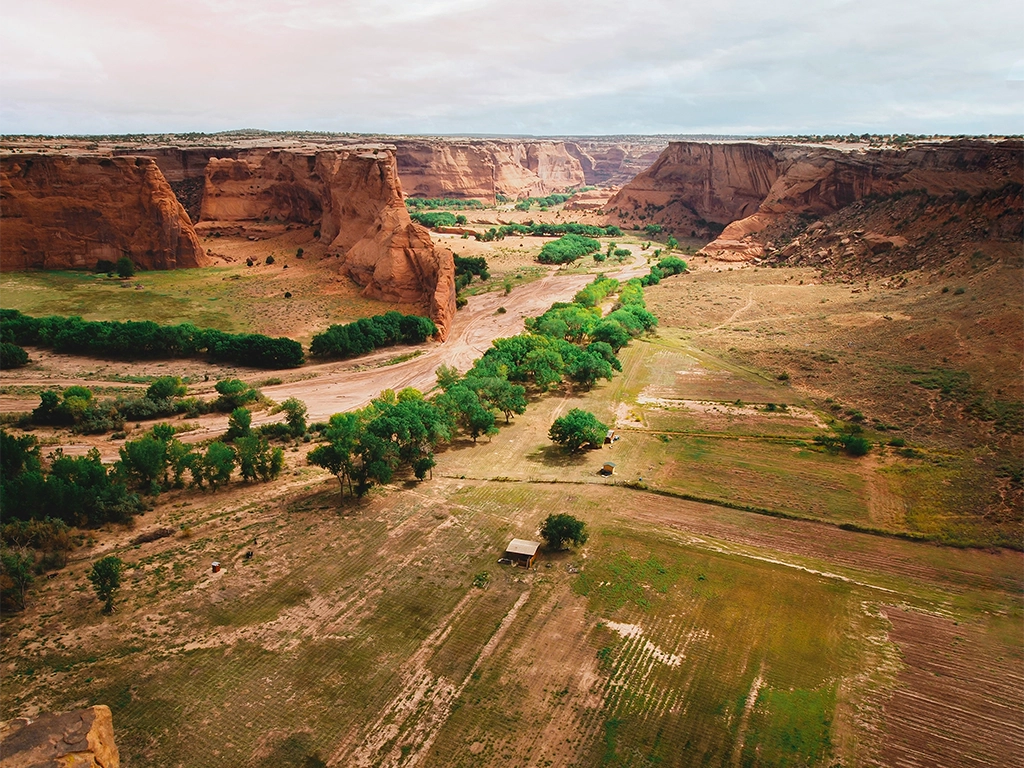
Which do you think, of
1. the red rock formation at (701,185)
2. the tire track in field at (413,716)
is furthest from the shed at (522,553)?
the red rock formation at (701,185)

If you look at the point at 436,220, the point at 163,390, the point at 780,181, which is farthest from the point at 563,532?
the point at 436,220

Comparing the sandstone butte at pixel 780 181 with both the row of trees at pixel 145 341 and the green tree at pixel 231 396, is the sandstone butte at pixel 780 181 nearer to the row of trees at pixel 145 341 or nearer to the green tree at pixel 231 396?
the row of trees at pixel 145 341

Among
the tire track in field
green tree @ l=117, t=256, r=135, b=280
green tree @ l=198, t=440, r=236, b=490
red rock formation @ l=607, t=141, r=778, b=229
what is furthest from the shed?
red rock formation @ l=607, t=141, r=778, b=229

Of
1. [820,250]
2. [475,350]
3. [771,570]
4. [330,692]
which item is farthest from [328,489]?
[820,250]

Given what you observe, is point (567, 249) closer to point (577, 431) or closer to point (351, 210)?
point (351, 210)

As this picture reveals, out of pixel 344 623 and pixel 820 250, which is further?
pixel 820 250

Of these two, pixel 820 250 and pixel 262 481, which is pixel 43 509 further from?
pixel 820 250
